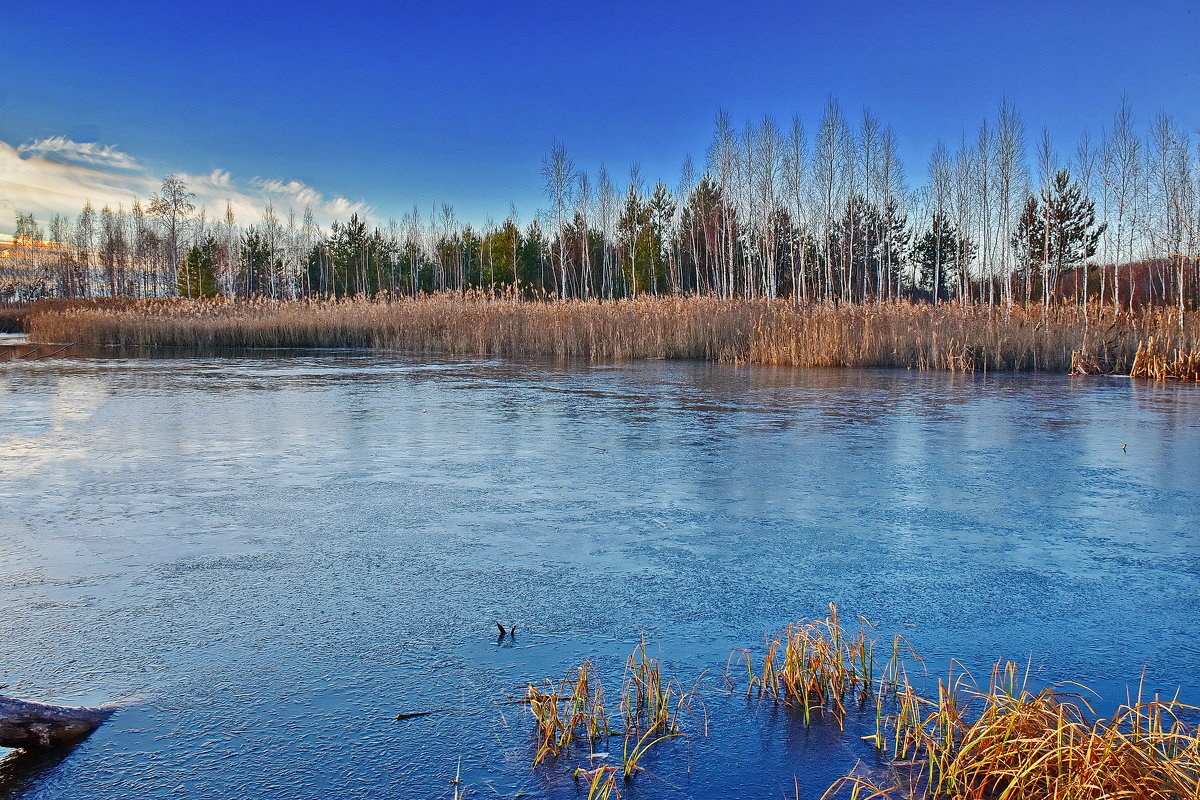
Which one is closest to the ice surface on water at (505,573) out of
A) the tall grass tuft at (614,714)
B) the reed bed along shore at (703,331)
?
the tall grass tuft at (614,714)

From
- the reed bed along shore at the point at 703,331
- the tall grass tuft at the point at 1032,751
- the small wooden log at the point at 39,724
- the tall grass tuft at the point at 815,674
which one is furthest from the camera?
the reed bed along shore at the point at 703,331

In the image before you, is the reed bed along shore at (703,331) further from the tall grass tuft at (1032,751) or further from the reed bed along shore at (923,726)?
the tall grass tuft at (1032,751)

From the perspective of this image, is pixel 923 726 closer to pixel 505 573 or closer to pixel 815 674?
pixel 815 674

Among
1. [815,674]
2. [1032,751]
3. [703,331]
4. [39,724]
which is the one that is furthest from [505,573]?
[703,331]

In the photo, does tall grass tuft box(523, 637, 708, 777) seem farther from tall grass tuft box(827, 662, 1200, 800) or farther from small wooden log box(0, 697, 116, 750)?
small wooden log box(0, 697, 116, 750)

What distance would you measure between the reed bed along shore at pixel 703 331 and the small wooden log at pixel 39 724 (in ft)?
42.2

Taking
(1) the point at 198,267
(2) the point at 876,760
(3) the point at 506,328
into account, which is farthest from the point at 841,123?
(1) the point at 198,267

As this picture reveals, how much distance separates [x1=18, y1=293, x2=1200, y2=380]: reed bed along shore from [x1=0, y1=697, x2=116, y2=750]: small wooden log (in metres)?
12.9

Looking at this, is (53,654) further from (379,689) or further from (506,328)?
(506,328)

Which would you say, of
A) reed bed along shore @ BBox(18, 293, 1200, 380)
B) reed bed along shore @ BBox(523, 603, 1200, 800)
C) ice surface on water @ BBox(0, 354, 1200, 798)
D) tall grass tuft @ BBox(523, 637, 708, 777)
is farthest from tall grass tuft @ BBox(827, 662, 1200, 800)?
reed bed along shore @ BBox(18, 293, 1200, 380)

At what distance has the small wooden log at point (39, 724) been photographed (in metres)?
1.89

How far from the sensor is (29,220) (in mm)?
68875

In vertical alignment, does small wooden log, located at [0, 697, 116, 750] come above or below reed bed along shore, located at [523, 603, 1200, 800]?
above

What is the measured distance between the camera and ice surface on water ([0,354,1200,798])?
6.44 ft
